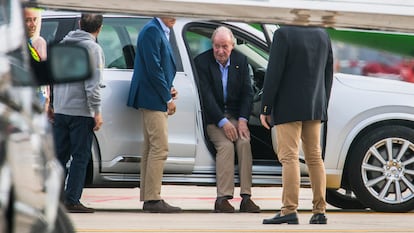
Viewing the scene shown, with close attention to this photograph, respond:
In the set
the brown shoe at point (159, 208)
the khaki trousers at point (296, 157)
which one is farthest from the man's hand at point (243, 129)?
the khaki trousers at point (296, 157)

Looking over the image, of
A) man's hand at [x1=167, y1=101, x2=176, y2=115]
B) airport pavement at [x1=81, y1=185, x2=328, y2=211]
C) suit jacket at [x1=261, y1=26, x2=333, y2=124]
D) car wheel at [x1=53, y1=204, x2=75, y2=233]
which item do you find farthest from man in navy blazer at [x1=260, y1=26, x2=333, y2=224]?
car wheel at [x1=53, y1=204, x2=75, y2=233]

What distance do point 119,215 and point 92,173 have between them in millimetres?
562

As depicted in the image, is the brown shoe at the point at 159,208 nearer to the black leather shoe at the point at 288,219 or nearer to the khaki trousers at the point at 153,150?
the khaki trousers at the point at 153,150

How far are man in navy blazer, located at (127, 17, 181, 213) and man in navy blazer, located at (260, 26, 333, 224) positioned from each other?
4.61ft

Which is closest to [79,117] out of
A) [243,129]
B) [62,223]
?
Answer: [243,129]

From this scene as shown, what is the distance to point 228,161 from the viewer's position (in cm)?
1177

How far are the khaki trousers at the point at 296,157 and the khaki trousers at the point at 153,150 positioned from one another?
1.50m

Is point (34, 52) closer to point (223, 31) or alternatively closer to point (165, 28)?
point (165, 28)

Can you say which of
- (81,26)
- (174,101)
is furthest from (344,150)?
(81,26)

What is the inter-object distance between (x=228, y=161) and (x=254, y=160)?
42 cm

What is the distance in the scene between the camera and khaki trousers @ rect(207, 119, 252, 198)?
11773 millimetres

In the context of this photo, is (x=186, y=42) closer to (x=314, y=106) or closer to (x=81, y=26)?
(x=81, y=26)

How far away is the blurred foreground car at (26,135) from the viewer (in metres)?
4.11

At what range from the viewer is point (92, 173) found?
11.8 m
